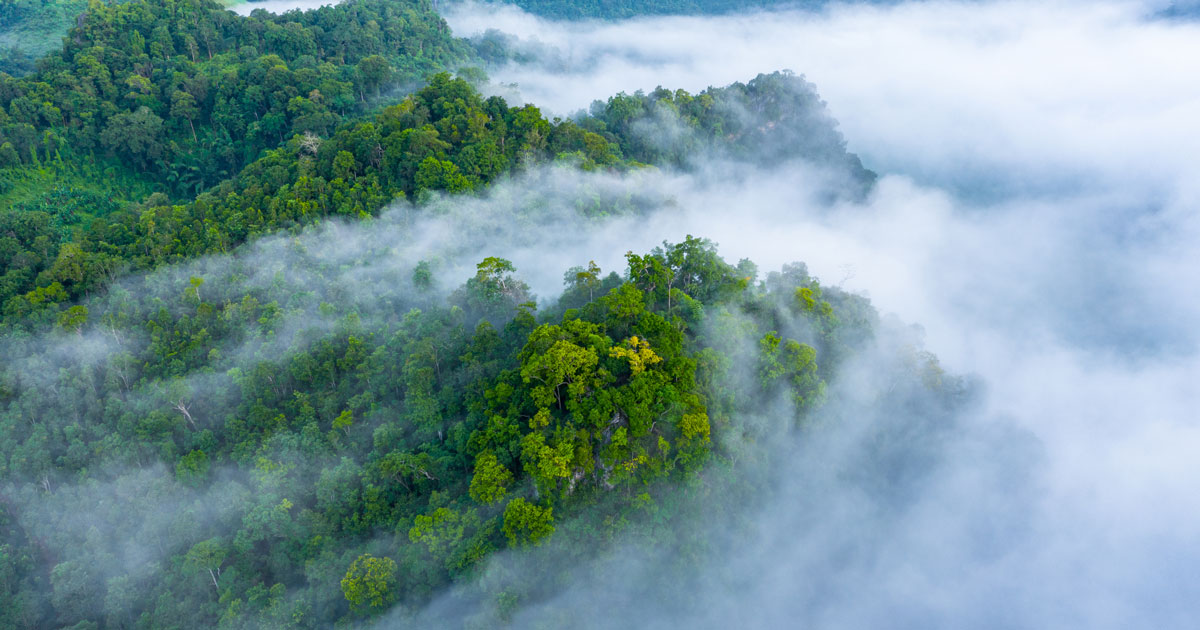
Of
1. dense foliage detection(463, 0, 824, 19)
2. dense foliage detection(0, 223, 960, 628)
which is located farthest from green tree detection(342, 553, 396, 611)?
dense foliage detection(463, 0, 824, 19)

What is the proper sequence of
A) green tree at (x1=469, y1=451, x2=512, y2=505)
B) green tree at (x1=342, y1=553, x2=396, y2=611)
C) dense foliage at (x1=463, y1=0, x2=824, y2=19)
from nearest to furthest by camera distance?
green tree at (x1=342, y1=553, x2=396, y2=611) < green tree at (x1=469, y1=451, x2=512, y2=505) < dense foliage at (x1=463, y1=0, x2=824, y2=19)

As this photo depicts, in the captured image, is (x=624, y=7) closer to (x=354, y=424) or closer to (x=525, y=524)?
(x=354, y=424)

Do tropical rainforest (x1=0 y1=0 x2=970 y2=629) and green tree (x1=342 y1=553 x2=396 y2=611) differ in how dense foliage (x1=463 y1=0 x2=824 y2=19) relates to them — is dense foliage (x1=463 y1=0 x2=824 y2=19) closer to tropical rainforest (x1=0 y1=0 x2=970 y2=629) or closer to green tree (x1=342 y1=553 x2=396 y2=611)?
tropical rainforest (x1=0 y1=0 x2=970 y2=629)

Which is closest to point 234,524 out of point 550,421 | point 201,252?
point 550,421

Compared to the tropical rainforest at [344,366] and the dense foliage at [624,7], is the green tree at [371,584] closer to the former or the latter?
the tropical rainforest at [344,366]

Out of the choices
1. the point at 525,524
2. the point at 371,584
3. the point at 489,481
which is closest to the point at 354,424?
the point at 371,584

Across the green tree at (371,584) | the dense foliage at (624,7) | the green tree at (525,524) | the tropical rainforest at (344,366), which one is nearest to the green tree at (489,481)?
the tropical rainforest at (344,366)

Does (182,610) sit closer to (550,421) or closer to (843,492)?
(550,421)

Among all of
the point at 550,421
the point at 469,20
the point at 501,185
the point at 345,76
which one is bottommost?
the point at 550,421
